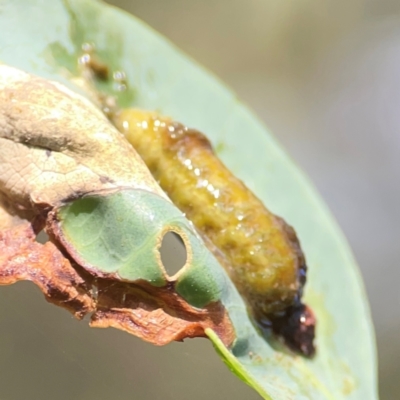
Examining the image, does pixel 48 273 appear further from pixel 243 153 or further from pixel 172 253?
pixel 243 153

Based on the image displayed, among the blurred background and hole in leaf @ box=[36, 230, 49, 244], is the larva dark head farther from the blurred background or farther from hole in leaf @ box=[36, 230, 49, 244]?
the blurred background

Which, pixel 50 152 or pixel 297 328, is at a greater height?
pixel 50 152

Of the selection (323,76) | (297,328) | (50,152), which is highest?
(323,76)

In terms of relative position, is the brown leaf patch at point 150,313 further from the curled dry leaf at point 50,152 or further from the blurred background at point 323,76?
the blurred background at point 323,76

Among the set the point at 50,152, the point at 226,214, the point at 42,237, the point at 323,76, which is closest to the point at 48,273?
the point at 42,237

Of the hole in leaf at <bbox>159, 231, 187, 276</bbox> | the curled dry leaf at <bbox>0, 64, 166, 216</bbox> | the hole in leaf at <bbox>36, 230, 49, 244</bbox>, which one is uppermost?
the curled dry leaf at <bbox>0, 64, 166, 216</bbox>

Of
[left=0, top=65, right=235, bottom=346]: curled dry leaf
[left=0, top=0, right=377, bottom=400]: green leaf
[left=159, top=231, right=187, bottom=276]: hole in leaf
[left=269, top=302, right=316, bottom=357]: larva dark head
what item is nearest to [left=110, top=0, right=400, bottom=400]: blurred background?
[left=0, top=0, right=377, bottom=400]: green leaf

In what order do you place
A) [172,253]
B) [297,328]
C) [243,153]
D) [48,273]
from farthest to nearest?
[243,153] → [297,328] → [172,253] → [48,273]
